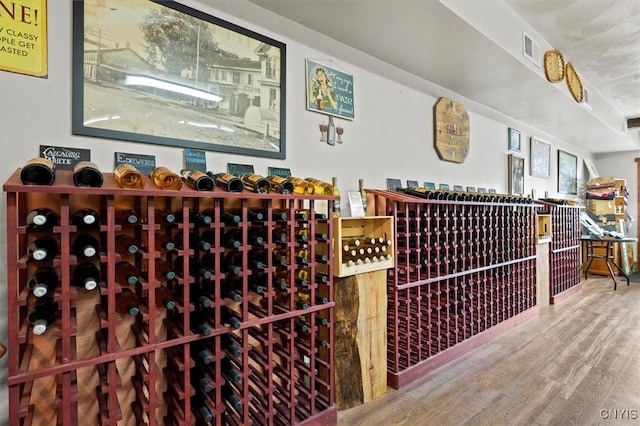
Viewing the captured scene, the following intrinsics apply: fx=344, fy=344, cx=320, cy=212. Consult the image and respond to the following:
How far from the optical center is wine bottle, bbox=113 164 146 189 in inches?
52.0

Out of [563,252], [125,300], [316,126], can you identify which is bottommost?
[563,252]

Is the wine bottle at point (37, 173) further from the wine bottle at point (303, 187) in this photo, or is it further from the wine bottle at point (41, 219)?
the wine bottle at point (303, 187)

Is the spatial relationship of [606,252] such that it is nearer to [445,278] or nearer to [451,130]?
[451,130]

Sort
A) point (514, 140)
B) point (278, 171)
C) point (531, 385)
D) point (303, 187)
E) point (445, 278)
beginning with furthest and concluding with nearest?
1. point (514, 140)
2. point (445, 278)
3. point (531, 385)
4. point (278, 171)
5. point (303, 187)

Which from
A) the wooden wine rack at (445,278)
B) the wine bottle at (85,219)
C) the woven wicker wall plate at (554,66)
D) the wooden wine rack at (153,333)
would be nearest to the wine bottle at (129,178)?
the wooden wine rack at (153,333)

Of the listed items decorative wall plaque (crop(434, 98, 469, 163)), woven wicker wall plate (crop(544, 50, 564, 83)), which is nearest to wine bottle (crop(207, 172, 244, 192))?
decorative wall plaque (crop(434, 98, 469, 163))

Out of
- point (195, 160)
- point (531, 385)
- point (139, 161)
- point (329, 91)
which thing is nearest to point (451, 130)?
point (329, 91)

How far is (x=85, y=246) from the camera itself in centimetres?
127

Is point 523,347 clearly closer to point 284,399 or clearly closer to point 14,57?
point 284,399

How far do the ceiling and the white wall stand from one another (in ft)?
0.38

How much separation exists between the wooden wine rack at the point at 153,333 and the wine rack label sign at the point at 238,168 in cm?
19

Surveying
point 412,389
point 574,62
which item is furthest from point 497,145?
point 412,389

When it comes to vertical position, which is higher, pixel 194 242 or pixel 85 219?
pixel 85 219

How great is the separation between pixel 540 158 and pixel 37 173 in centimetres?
607
